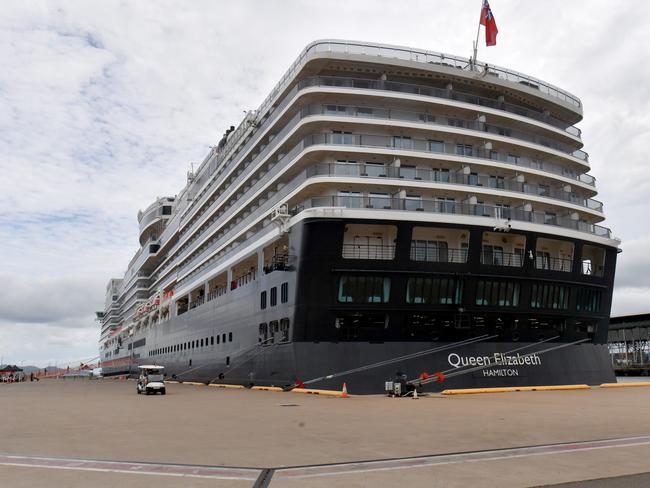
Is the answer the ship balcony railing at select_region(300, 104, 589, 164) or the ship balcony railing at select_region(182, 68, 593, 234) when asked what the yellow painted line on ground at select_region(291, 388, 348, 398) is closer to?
the ship balcony railing at select_region(300, 104, 589, 164)

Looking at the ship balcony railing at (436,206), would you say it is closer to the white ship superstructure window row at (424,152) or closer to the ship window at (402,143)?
the white ship superstructure window row at (424,152)

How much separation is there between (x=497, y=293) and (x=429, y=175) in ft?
23.3

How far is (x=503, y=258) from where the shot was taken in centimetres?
2991

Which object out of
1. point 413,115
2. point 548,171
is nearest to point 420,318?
point 413,115

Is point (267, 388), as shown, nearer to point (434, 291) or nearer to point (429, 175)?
point (434, 291)

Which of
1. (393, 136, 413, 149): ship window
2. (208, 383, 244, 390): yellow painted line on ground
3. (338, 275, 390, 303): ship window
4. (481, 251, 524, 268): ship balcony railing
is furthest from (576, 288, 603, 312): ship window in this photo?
(208, 383, 244, 390): yellow painted line on ground

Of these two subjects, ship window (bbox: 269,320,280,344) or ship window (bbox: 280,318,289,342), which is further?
ship window (bbox: 269,320,280,344)

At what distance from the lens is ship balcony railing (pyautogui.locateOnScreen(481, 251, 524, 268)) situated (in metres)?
29.3

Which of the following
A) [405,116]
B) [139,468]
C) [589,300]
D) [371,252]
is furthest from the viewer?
[589,300]

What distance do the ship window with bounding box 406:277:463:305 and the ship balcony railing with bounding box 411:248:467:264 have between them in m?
1.25

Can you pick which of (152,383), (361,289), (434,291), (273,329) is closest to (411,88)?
(434,291)

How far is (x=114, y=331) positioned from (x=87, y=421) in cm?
9828

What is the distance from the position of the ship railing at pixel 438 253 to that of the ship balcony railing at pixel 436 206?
186 cm

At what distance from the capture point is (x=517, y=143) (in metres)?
31.7
